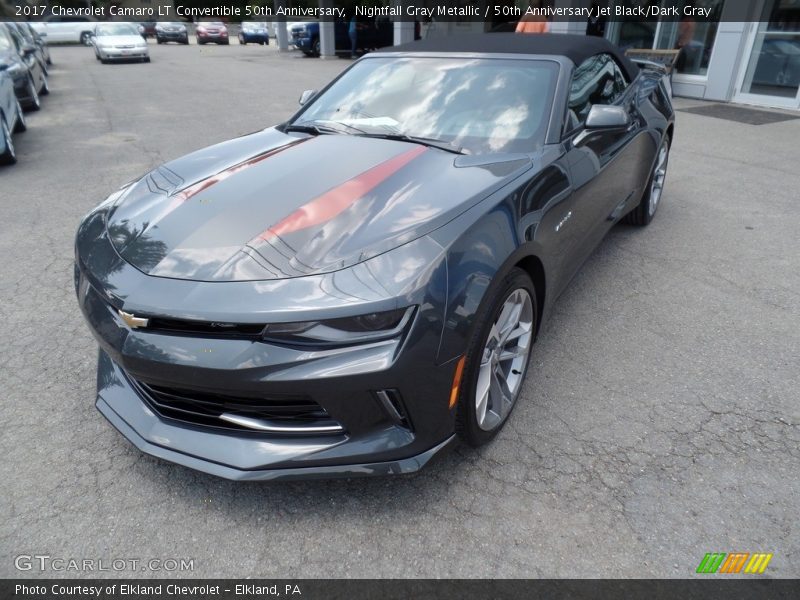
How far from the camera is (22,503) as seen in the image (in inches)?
80.7

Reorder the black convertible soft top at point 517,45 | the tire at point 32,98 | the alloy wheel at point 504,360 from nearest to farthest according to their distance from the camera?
the alloy wheel at point 504,360, the black convertible soft top at point 517,45, the tire at point 32,98

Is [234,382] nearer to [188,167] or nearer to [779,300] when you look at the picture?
[188,167]

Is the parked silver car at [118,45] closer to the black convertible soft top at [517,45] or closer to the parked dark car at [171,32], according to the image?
the parked dark car at [171,32]

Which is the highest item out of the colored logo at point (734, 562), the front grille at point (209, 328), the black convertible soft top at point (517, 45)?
the black convertible soft top at point (517, 45)

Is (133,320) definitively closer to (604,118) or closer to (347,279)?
(347,279)

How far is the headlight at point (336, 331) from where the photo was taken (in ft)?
5.65

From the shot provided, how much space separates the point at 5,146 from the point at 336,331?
6.55m

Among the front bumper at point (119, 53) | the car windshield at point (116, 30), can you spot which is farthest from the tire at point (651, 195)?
the car windshield at point (116, 30)

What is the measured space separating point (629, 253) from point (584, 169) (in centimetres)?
158

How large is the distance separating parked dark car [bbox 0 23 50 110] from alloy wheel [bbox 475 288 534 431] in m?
8.95

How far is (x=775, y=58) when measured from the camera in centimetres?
991

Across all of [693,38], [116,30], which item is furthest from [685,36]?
[116,30]

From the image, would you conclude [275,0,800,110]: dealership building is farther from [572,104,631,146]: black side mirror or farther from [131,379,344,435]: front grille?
[131,379,344,435]: front grille

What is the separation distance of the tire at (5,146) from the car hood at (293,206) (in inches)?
191
